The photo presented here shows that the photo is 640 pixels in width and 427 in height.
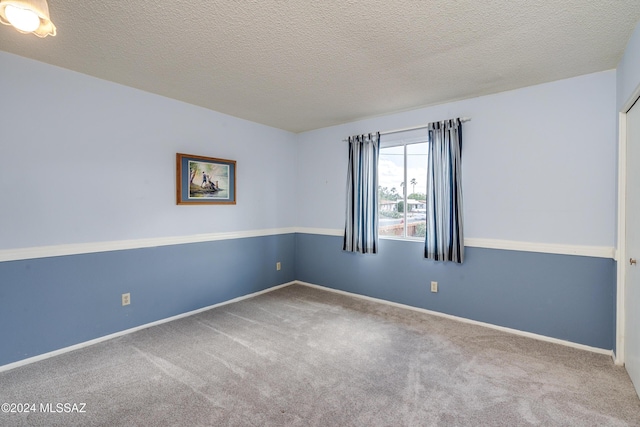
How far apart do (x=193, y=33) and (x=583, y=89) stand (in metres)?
3.15

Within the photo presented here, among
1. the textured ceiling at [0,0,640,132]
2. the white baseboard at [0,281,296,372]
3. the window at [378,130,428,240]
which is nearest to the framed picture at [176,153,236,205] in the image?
the textured ceiling at [0,0,640,132]

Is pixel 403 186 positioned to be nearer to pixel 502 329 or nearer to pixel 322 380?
pixel 502 329

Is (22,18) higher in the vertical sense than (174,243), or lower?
higher

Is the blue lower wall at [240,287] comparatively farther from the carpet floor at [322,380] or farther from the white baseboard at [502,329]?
the carpet floor at [322,380]

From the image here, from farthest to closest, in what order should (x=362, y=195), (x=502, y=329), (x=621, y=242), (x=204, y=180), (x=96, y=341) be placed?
(x=362, y=195)
(x=204, y=180)
(x=502, y=329)
(x=96, y=341)
(x=621, y=242)

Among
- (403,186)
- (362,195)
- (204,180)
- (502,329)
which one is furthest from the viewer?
(362,195)

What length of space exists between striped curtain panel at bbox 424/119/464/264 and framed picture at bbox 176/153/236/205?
94.1 inches

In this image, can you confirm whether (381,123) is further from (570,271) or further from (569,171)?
(570,271)

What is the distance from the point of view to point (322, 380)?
85.4 inches

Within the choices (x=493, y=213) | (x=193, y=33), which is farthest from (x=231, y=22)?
(x=493, y=213)

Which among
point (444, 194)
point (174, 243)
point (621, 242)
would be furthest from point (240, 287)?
point (621, 242)

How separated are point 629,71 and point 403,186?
2083mm

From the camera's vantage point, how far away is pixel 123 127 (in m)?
2.89

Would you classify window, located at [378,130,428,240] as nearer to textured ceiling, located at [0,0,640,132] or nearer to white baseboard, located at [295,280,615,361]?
textured ceiling, located at [0,0,640,132]
